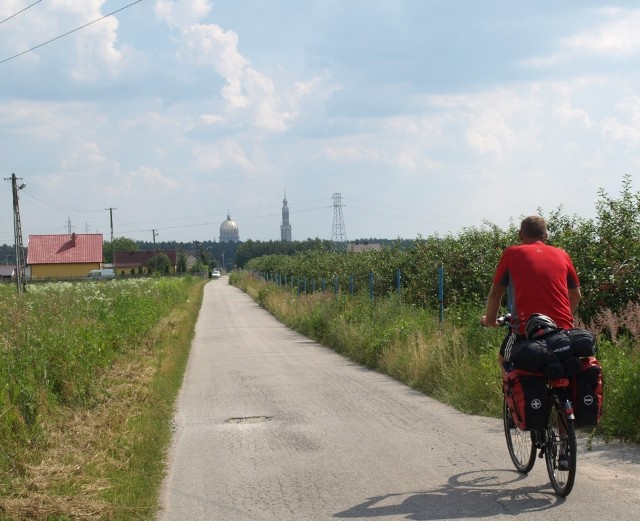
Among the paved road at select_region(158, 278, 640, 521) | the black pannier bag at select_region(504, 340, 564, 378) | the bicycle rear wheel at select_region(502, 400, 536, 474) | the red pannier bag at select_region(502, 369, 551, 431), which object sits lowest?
the paved road at select_region(158, 278, 640, 521)

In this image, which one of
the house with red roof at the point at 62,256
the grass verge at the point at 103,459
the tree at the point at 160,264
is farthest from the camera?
the tree at the point at 160,264

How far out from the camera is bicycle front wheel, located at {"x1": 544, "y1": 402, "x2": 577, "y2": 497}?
224 inches

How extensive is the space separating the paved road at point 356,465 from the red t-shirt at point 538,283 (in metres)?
1.29

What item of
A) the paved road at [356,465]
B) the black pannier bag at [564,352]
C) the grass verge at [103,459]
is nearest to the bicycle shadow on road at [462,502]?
the paved road at [356,465]

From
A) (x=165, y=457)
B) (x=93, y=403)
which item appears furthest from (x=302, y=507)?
(x=93, y=403)

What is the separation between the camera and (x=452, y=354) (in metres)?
12.5

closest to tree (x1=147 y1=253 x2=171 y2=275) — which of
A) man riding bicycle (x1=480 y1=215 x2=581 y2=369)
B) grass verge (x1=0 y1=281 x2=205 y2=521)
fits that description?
grass verge (x1=0 y1=281 x2=205 y2=521)

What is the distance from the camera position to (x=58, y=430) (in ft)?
28.3

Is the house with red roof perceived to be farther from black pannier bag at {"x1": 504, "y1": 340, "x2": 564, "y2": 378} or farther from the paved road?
black pannier bag at {"x1": 504, "y1": 340, "x2": 564, "y2": 378}

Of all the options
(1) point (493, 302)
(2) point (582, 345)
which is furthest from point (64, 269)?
(2) point (582, 345)

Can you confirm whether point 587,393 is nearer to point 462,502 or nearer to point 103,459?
point 462,502

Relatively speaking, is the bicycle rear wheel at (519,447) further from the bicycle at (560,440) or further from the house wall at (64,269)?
the house wall at (64,269)

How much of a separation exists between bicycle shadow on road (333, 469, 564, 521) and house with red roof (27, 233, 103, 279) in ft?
296

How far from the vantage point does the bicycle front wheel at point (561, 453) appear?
18.7 ft
